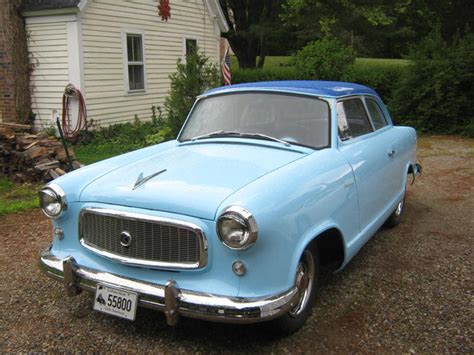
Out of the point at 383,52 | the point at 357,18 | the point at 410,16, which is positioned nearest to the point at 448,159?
the point at 357,18

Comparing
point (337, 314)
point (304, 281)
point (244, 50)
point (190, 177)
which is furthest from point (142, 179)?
point (244, 50)

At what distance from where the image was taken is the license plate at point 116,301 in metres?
2.91

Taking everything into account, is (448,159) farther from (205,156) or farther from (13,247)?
(13,247)

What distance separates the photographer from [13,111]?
10.9 metres

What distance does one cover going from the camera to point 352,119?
4371 millimetres

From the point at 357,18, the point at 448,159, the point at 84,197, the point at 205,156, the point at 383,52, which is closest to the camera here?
the point at 84,197

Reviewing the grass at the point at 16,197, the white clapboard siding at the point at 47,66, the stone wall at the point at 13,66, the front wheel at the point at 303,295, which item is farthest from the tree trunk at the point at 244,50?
the front wheel at the point at 303,295

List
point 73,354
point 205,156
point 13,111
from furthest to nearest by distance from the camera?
1. point 13,111
2. point 205,156
3. point 73,354

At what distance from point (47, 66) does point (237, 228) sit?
9.63m

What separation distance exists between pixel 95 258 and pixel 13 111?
890 centimetres

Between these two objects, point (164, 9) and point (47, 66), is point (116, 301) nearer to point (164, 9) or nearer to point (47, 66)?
point (47, 66)

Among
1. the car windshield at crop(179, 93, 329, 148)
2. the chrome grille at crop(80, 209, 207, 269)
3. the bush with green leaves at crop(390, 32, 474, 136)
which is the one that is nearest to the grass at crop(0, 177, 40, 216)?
the car windshield at crop(179, 93, 329, 148)

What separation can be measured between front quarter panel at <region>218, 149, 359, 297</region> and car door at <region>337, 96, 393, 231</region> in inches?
19.8

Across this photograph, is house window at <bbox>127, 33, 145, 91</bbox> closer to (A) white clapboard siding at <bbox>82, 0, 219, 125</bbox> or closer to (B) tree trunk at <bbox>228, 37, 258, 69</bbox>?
(A) white clapboard siding at <bbox>82, 0, 219, 125</bbox>
